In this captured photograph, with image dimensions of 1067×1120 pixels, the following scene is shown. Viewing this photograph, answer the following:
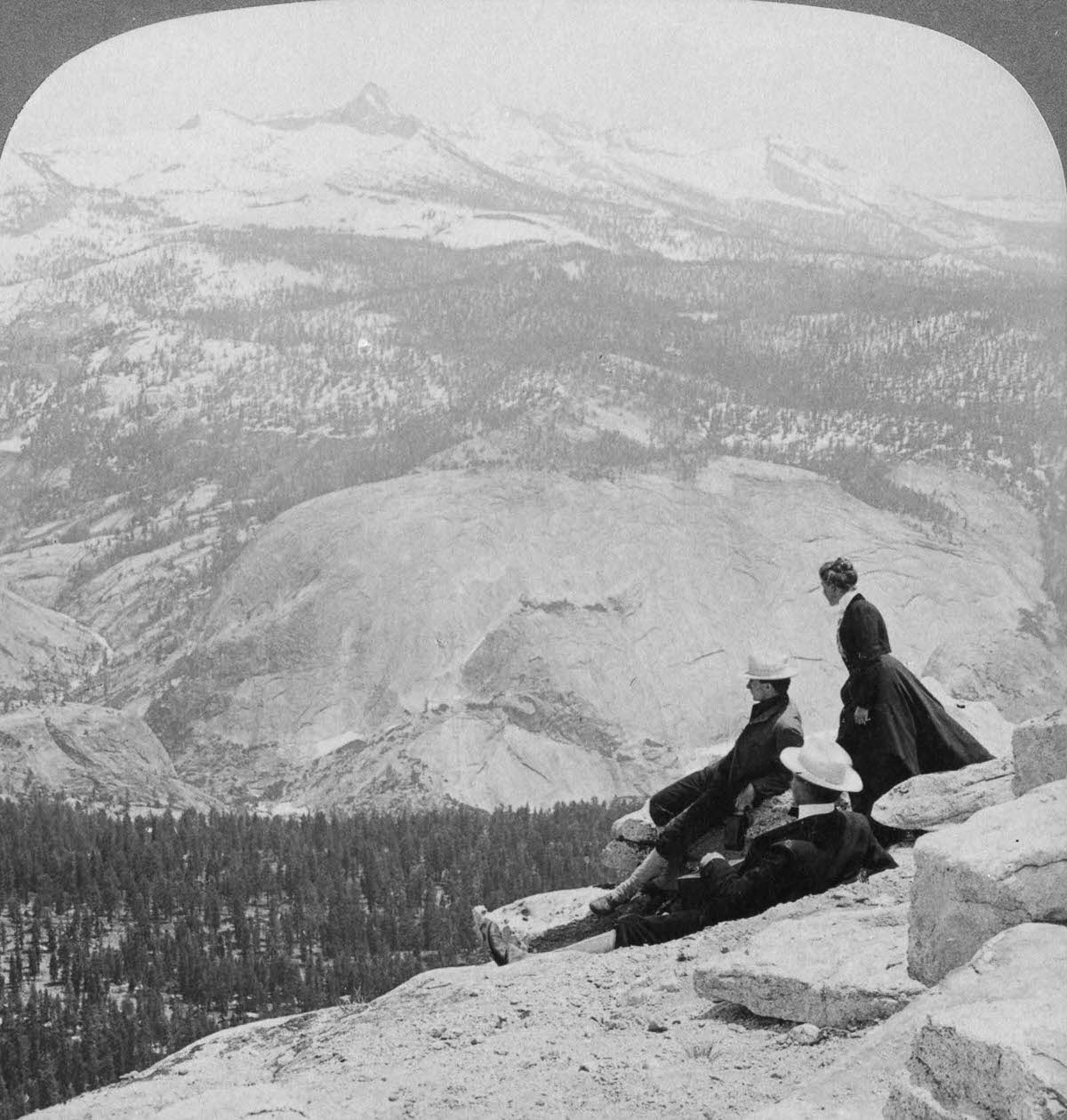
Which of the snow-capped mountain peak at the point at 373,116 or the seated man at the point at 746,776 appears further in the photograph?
the snow-capped mountain peak at the point at 373,116

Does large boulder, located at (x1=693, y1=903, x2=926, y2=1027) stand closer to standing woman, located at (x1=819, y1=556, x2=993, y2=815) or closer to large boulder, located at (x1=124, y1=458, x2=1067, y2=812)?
standing woman, located at (x1=819, y1=556, x2=993, y2=815)

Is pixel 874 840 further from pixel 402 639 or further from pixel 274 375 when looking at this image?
pixel 274 375

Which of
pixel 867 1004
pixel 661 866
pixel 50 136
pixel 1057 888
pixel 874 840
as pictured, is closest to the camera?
pixel 1057 888

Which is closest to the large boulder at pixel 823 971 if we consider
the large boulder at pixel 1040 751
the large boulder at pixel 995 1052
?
the large boulder at pixel 1040 751

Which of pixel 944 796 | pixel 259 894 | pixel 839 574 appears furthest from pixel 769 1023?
pixel 259 894

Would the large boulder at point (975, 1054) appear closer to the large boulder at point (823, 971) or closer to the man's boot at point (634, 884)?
the large boulder at point (823, 971)

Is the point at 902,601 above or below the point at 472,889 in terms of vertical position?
above

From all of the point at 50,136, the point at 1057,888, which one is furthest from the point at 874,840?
the point at 50,136
